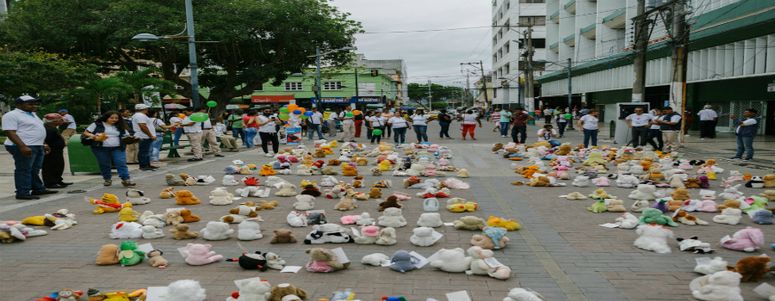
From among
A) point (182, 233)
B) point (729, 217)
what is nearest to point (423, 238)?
point (182, 233)

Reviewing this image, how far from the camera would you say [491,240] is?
17.9 ft

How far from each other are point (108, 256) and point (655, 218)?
5.99m

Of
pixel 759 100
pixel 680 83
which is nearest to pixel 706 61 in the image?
pixel 759 100

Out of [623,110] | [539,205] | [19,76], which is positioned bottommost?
[539,205]

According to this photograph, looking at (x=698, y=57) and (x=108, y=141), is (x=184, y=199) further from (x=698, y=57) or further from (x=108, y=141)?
(x=698, y=57)

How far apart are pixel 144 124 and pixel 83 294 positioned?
8203 mm

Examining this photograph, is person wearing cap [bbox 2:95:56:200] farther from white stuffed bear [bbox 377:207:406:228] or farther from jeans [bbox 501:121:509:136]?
jeans [bbox 501:121:509:136]

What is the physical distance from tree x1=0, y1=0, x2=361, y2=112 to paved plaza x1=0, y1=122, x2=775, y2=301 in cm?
2108

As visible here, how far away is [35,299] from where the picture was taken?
13.3ft

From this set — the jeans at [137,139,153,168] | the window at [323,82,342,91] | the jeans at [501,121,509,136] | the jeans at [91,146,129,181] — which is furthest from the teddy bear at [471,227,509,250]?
the window at [323,82,342,91]

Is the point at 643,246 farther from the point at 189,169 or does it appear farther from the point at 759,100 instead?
the point at 759,100

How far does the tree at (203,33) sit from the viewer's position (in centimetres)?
2698

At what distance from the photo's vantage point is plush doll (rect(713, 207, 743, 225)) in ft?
21.3

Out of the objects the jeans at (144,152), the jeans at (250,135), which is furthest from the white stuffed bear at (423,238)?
the jeans at (250,135)
